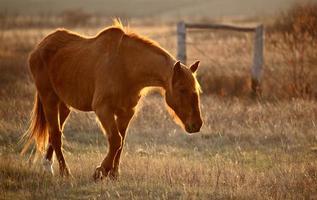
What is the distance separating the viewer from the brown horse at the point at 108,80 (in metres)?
7.04

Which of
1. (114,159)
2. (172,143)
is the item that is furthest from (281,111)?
(114,159)

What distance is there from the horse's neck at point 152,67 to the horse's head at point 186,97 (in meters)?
0.22

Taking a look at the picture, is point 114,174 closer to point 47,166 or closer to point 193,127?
point 47,166

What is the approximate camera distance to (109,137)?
7.40 metres

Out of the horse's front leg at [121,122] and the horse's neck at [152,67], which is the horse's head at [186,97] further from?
the horse's front leg at [121,122]

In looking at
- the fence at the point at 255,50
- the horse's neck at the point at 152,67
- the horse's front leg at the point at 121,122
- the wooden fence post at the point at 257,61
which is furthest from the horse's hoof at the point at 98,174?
the wooden fence post at the point at 257,61

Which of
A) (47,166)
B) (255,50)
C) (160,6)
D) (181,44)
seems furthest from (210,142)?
(160,6)

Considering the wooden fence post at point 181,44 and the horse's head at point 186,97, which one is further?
the wooden fence post at point 181,44

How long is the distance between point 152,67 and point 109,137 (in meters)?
0.94

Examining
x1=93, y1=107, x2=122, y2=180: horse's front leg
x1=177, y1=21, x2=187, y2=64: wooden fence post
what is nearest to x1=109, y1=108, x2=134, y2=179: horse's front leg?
x1=93, y1=107, x2=122, y2=180: horse's front leg

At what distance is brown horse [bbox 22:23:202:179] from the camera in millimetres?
7043

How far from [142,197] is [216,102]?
695cm

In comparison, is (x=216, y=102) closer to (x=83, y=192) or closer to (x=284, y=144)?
(x=284, y=144)

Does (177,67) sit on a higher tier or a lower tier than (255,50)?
higher
